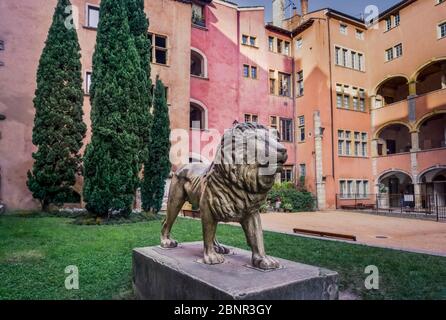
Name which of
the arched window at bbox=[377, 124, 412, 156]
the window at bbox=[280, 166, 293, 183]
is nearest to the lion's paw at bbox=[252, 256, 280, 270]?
the window at bbox=[280, 166, 293, 183]

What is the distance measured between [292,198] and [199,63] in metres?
12.7

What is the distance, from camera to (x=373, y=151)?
28125mm

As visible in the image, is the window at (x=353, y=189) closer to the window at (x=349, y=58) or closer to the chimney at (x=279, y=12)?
the window at (x=349, y=58)

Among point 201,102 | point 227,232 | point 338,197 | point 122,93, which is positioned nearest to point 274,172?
point 227,232

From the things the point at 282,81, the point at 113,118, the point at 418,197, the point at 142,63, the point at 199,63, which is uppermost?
the point at 199,63

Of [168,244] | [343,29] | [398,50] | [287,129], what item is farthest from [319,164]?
[168,244]

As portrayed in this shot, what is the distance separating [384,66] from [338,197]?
12173mm

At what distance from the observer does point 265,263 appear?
11.0 feet

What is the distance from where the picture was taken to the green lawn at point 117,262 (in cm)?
491

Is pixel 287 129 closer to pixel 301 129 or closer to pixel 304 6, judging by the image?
pixel 301 129

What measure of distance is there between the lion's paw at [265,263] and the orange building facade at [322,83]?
18.3 metres

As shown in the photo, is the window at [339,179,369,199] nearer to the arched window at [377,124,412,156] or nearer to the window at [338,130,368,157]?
the window at [338,130,368,157]

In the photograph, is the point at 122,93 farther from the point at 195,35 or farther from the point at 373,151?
the point at 373,151

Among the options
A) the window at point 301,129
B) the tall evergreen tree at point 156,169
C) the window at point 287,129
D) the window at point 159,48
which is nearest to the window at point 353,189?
the window at point 301,129
